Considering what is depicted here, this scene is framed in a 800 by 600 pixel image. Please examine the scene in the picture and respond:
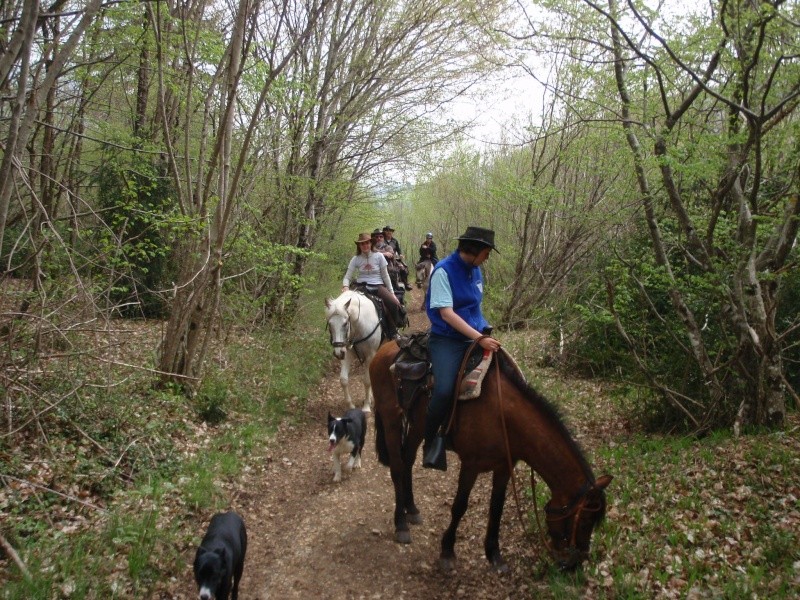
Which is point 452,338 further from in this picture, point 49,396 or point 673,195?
point 49,396

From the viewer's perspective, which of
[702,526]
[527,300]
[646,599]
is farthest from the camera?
[527,300]

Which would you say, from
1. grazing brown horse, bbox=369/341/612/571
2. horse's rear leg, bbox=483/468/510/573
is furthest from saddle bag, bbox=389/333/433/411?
horse's rear leg, bbox=483/468/510/573

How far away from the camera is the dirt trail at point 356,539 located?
4520 mm

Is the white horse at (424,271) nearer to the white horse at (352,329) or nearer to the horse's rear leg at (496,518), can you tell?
the white horse at (352,329)

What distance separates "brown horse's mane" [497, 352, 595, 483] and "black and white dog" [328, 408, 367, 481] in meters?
2.59

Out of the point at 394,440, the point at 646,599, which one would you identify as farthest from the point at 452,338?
the point at 646,599

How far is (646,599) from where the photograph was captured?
12.6ft

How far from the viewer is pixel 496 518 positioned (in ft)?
15.0

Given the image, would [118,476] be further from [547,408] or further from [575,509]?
[575,509]

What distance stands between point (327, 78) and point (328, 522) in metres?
10.6

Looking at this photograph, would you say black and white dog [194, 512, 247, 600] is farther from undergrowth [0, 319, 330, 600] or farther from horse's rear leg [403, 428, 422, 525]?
horse's rear leg [403, 428, 422, 525]

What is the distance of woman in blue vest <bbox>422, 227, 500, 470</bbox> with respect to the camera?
14.8 feet

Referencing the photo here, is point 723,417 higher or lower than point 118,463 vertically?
higher

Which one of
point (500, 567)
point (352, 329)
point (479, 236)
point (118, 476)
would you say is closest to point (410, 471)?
point (500, 567)
